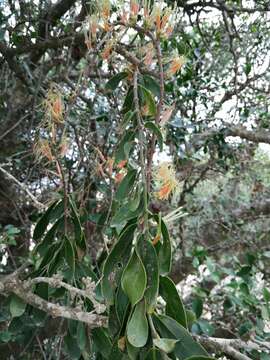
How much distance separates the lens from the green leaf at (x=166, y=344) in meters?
0.53

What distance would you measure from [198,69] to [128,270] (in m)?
1.30

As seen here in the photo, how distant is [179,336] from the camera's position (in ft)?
1.86

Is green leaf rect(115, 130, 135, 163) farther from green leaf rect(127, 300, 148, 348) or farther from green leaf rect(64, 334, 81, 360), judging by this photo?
green leaf rect(64, 334, 81, 360)

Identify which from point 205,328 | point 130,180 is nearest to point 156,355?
point 130,180

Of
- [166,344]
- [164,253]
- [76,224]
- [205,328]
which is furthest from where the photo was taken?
[205,328]

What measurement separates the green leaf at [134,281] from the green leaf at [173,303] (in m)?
0.06

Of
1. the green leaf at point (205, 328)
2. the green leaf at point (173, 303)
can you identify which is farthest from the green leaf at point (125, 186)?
the green leaf at point (205, 328)

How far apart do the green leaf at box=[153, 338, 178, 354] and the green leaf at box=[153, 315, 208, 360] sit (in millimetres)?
30

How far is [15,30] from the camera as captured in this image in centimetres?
135

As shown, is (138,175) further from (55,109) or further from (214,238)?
(214,238)

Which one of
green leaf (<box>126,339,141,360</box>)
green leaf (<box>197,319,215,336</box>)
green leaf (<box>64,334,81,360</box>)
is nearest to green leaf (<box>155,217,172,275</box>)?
green leaf (<box>126,339,141,360</box>)

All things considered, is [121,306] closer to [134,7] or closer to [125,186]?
[125,186]

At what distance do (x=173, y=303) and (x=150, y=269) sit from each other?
0.06 meters

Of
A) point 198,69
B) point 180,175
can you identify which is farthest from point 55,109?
point 198,69
